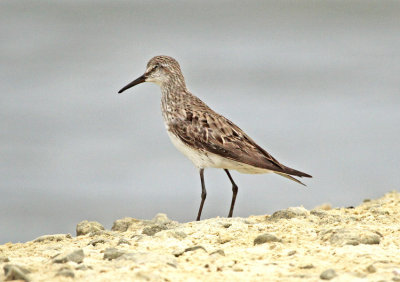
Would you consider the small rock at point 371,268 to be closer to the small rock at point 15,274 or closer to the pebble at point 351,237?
the pebble at point 351,237

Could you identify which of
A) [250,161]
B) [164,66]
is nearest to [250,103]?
[164,66]

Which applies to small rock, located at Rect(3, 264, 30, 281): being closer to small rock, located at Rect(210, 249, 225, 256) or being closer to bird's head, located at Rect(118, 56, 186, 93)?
small rock, located at Rect(210, 249, 225, 256)

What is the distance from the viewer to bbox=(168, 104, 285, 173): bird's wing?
8.85m

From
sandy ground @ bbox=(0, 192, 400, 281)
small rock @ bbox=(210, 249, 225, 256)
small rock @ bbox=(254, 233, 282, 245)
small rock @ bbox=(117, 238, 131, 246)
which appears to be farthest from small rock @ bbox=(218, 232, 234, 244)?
small rock @ bbox=(117, 238, 131, 246)

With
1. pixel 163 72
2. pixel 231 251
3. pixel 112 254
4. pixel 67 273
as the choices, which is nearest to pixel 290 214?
pixel 231 251

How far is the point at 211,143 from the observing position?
29.7 ft

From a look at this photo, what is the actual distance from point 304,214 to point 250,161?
1291mm

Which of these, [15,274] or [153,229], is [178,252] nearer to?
[153,229]

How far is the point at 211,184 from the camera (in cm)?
1485

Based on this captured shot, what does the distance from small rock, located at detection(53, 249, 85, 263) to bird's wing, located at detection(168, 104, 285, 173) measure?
333 cm

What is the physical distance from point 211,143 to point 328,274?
12.9 feet

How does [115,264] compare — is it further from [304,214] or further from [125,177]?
[125,177]

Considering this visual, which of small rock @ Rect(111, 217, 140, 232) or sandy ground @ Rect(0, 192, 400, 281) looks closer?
sandy ground @ Rect(0, 192, 400, 281)

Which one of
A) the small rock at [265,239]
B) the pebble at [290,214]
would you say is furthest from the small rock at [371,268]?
the pebble at [290,214]
